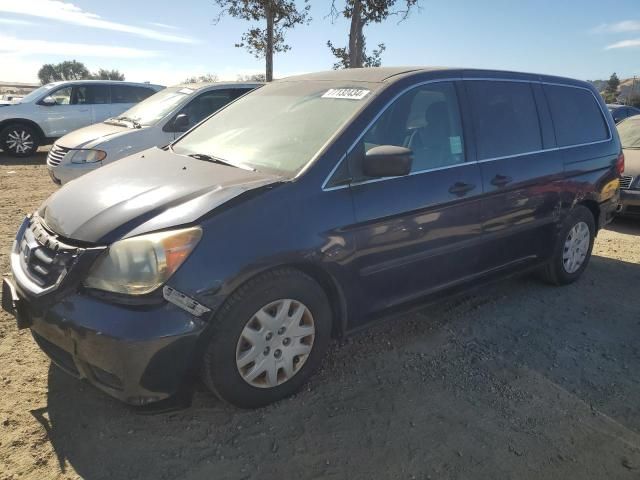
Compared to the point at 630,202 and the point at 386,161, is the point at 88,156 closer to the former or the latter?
the point at 386,161

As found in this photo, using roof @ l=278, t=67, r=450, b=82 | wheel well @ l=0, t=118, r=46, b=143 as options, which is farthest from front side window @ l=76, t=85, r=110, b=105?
roof @ l=278, t=67, r=450, b=82

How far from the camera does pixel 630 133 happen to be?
8578mm

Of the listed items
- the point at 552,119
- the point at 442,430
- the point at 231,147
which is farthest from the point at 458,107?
the point at 442,430

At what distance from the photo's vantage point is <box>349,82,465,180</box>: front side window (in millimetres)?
3186

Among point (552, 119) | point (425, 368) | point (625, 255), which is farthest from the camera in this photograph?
point (625, 255)

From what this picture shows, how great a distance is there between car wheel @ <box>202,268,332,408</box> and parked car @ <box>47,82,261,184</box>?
170 inches

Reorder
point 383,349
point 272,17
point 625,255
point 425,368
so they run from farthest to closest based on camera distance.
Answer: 1. point 272,17
2. point 625,255
3. point 383,349
4. point 425,368

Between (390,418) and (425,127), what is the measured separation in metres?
1.83

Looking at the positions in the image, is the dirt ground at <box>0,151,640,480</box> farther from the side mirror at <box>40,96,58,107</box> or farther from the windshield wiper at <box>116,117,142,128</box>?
the side mirror at <box>40,96,58,107</box>

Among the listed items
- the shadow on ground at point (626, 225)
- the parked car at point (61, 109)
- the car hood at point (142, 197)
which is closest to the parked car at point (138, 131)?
the car hood at point (142, 197)

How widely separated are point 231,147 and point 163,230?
1156 millimetres

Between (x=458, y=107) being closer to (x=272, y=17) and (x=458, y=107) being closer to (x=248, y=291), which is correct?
(x=248, y=291)

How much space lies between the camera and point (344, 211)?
2844mm

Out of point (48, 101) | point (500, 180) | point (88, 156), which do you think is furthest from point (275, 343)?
point (48, 101)
